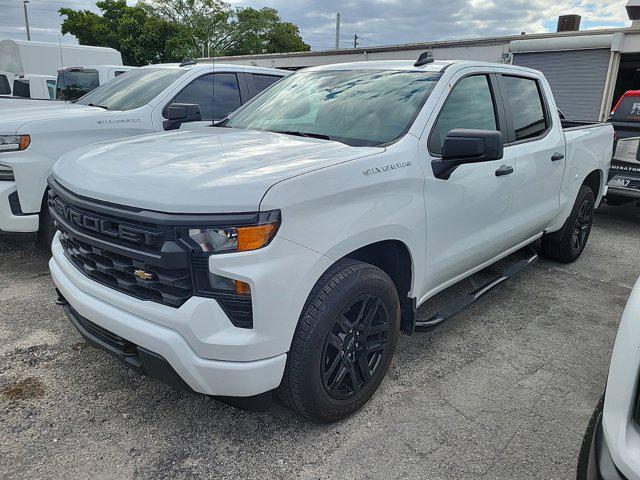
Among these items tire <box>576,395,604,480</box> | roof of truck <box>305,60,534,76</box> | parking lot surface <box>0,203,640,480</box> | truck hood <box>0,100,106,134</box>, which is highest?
roof of truck <box>305,60,534,76</box>

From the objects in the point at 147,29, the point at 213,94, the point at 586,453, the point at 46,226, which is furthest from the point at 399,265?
the point at 147,29

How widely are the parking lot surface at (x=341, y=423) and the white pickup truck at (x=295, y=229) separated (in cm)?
26

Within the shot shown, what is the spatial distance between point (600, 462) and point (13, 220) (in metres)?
4.24

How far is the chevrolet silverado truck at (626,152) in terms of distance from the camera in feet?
22.2

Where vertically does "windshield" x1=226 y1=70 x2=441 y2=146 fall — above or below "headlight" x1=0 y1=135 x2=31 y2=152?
above

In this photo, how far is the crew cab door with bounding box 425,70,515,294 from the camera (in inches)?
115

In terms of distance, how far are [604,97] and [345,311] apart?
13989 mm

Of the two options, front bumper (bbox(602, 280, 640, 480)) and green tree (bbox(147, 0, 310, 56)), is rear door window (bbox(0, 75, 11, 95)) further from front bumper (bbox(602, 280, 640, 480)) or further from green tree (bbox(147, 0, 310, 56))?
green tree (bbox(147, 0, 310, 56))

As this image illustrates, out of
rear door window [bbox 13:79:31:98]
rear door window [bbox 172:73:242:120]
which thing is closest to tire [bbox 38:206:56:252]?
rear door window [bbox 172:73:242:120]

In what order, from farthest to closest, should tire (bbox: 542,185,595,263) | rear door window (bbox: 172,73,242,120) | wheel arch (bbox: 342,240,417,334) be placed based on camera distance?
rear door window (bbox: 172,73,242,120)
tire (bbox: 542,185,595,263)
wheel arch (bbox: 342,240,417,334)

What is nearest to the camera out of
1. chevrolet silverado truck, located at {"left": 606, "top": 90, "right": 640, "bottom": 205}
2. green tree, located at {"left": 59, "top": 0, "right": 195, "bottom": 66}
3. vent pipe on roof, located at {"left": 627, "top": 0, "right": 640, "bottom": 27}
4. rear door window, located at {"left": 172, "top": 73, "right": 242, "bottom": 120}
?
rear door window, located at {"left": 172, "top": 73, "right": 242, "bottom": 120}

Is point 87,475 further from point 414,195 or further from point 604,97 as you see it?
point 604,97

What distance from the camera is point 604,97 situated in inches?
533

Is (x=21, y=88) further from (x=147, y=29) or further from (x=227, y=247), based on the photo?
(x=147, y=29)
